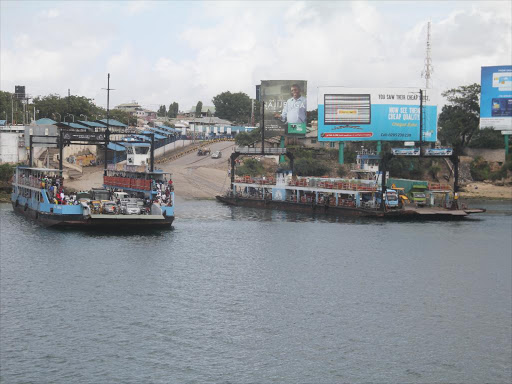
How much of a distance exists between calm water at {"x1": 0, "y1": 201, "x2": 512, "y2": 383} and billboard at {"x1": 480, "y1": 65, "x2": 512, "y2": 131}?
159ft

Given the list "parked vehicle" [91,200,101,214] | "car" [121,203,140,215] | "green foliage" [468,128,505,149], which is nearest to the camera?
"car" [121,203,140,215]

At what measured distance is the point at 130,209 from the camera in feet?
194

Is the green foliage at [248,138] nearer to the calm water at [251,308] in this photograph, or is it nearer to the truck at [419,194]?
the truck at [419,194]

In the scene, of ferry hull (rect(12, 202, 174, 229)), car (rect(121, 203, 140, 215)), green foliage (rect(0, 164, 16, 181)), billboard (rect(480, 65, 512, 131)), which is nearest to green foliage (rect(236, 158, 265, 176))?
green foliage (rect(0, 164, 16, 181))

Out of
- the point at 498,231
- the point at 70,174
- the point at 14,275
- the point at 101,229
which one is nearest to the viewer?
the point at 14,275

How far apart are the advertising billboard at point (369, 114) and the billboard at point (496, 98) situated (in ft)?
33.6

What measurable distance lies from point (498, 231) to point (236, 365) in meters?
44.0

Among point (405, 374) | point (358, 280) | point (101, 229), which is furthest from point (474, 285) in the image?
point (101, 229)

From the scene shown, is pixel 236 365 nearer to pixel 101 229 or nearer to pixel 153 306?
pixel 153 306

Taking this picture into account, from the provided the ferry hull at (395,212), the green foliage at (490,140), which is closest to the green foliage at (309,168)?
the green foliage at (490,140)

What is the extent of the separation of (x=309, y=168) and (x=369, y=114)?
49.0 feet

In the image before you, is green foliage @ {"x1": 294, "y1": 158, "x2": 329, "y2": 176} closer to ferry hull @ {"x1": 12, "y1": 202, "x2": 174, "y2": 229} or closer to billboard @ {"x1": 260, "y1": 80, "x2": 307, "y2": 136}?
billboard @ {"x1": 260, "y1": 80, "x2": 307, "y2": 136}

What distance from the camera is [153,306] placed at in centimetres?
3969

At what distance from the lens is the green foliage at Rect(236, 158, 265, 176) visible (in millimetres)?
113006
